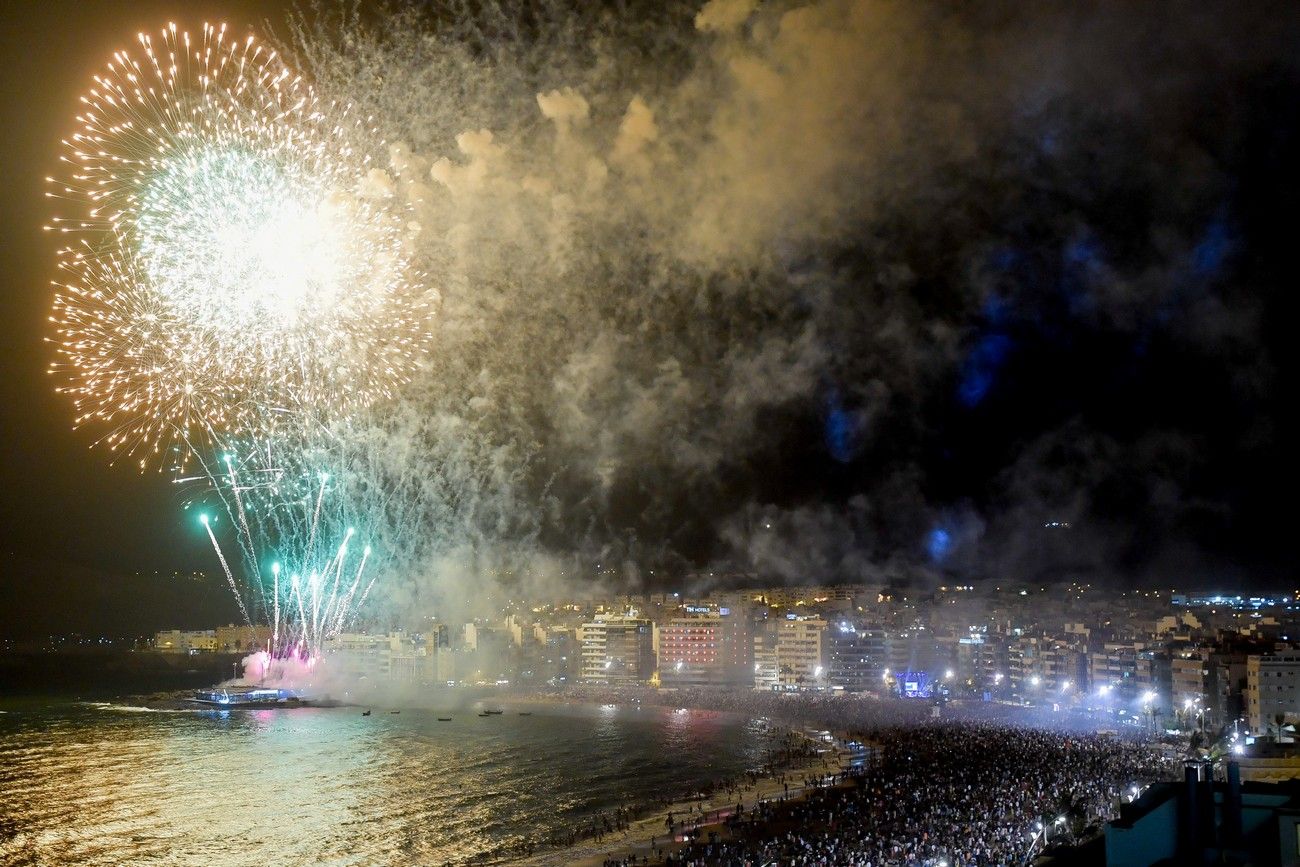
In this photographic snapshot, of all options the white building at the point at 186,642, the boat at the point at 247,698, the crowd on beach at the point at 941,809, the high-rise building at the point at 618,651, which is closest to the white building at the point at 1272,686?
the crowd on beach at the point at 941,809

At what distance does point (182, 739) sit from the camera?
40.8m

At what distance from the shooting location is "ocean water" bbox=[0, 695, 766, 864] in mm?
22234

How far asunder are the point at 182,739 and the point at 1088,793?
34906 mm

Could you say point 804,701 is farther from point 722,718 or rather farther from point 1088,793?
point 1088,793

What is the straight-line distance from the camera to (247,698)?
58750 millimetres

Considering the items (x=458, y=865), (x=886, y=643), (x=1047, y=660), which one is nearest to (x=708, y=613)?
(x=886, y=643)

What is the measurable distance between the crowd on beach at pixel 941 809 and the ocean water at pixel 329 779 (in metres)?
4.82

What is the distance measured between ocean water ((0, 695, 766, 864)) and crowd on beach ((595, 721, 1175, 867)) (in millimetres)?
4820

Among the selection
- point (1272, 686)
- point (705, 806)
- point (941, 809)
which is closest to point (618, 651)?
point (1272, 686)

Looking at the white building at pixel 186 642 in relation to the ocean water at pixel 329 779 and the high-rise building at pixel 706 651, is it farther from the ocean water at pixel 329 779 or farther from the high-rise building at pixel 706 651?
the ocean water at pixel 329 779

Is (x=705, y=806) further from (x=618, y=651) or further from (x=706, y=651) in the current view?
(x=618, y=651)

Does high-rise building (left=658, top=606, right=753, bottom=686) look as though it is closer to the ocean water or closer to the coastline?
the ocean water

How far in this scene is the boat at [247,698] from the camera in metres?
57.4

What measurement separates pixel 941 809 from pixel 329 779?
63.2ft
